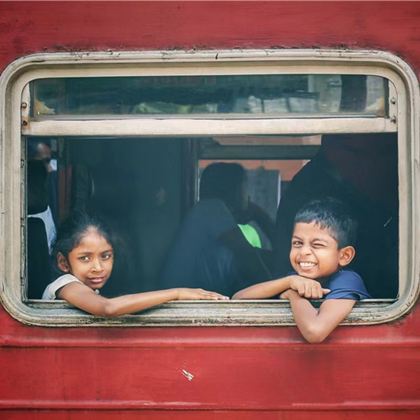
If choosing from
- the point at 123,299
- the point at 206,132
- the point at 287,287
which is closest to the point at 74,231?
the point at 123,299

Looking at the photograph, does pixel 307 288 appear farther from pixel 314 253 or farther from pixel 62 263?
pixel 62 263

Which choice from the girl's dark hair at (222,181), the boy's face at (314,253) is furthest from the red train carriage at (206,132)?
the girl's dark hair at (222,181)

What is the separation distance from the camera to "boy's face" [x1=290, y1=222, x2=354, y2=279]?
3152 mm

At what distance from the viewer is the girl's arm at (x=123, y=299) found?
9.92ft

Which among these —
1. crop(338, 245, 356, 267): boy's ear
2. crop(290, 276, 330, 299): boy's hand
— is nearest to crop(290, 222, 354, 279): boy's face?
crop(338, 245, 356, 267): boy's ear

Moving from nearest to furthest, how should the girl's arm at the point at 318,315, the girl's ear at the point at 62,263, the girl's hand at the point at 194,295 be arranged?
the girl's arm at the point at 318,315 < the girl's hand at the point at 194,295 < the girl's ear at the point at 62,263

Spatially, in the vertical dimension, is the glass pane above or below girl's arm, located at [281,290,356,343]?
above

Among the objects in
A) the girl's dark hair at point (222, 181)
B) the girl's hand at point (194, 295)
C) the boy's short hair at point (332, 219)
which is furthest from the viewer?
the girl's dark hair at point (222, 181)

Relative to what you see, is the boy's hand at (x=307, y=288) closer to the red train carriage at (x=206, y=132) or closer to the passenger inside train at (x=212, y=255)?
the red train carriage at (x=206, y=132)

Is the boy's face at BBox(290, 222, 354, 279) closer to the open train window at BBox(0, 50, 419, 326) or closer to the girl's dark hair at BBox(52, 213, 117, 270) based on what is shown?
the open train window at BBox(0, 50, 419, 326)

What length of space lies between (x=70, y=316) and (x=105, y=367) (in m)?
0.22

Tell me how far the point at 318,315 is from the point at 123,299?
69 cm

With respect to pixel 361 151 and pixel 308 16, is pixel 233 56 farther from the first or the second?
pixel 361 151

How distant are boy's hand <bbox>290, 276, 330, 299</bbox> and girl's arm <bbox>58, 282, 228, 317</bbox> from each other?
0.87ft
